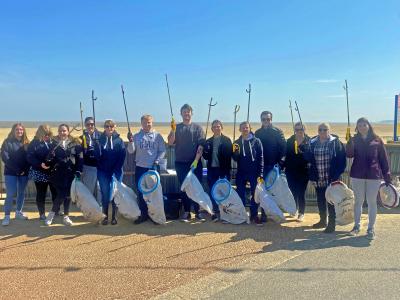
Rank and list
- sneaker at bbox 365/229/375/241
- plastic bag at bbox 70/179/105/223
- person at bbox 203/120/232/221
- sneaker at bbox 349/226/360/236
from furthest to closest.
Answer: person at bbox 203/120/232/221, plastic bag at bbox 70/179/105/223, sneaker at bbox 349/226/360/236, sneaker at bbox 365/229/375/241

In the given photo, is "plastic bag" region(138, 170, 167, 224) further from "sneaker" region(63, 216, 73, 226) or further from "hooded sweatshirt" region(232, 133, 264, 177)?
"hooded sweatshirt" region(232, 133, 264, 177)

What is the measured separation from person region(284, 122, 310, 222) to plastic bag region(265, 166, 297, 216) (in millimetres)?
198

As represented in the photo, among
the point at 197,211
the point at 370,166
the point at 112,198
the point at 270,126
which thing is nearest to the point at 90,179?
the point at 112,198

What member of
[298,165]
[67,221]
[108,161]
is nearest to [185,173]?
[108,161]

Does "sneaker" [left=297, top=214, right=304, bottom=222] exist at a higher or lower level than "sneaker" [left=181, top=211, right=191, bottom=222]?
lower

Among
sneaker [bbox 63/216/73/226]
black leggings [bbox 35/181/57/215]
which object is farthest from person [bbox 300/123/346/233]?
black leggings [bbox 35/181/57/215]

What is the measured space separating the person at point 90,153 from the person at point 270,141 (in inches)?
105

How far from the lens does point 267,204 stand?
6.28m

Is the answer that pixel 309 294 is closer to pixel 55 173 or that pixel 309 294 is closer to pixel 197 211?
pixel 197 211

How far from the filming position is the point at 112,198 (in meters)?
6.38

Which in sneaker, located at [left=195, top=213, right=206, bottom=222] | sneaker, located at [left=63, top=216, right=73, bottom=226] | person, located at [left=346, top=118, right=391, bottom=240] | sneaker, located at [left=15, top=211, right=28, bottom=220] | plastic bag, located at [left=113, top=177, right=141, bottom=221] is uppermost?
person, located at [left=346, top=118, right=391, bottom=240]

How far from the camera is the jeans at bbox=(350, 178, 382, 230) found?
18.5ft

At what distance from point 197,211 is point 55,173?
239cm

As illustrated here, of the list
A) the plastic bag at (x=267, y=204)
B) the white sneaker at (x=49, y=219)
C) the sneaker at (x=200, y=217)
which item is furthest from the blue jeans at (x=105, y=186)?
the plastic bag at (x=267, y=204)
